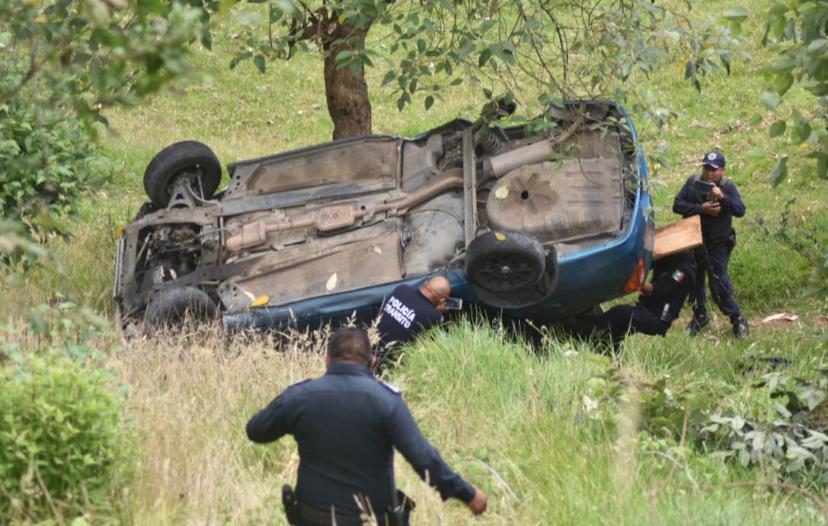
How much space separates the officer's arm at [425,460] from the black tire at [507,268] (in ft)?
14.8

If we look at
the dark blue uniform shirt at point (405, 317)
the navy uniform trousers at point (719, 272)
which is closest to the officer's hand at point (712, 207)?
the navy uniform trousers at point (719, 272)

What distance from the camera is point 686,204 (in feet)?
38.2

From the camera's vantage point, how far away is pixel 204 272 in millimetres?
10445

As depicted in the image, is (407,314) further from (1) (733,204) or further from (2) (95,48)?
(1) (733,204)

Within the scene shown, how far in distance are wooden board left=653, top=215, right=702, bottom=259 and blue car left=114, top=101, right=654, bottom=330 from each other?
55cm

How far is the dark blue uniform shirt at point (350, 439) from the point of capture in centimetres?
499

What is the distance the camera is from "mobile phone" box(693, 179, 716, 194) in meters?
11.5

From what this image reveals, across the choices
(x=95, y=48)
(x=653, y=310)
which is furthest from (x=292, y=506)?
(x=653, y=310)

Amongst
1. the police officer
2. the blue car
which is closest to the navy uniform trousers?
the blue car

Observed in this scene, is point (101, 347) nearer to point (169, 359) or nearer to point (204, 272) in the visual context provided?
point (169, 359)

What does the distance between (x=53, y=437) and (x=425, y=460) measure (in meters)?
1.63

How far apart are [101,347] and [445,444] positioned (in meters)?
2.31

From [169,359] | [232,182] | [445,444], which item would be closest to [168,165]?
[232,182]

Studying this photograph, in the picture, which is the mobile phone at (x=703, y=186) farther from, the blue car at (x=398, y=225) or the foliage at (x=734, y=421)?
the foliage at (x=734, y=421)
